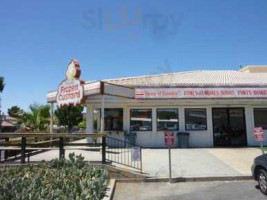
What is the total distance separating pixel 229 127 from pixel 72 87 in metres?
10.6

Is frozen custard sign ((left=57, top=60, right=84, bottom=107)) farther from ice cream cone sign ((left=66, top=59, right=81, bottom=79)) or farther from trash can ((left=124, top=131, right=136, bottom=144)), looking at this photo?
trash can ((left=124, top=131, right=136, bottom=144))

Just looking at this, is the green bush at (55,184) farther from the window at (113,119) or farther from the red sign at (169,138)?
the window at (113,119)

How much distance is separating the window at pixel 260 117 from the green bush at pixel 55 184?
1455 cm

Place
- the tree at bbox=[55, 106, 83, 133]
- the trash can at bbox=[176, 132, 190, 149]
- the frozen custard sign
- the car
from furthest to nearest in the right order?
the tree at bbox=[55, 106, 83, 133]
the trash can at bbox=[176, 132, 190, 149]
the frozen custard sign
the car

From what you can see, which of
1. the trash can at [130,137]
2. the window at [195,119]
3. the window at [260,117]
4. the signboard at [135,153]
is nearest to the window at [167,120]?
the window at [195,119]

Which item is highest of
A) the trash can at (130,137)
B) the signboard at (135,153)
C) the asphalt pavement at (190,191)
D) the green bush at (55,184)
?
the trash can at (130,137)

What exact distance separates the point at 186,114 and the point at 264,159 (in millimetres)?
11365

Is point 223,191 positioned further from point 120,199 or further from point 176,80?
point 176,80

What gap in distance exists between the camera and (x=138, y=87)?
725 inches

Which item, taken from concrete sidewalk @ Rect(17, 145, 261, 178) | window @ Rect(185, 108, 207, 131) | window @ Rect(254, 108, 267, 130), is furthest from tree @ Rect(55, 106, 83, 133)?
concrete sidewalk @ Rect(17, 145, 261, 178)

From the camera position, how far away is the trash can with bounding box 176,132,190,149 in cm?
1872

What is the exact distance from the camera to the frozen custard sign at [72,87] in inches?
589

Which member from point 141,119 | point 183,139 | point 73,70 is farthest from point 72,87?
point 183,139

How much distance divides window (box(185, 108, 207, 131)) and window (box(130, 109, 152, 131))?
2412 mm
